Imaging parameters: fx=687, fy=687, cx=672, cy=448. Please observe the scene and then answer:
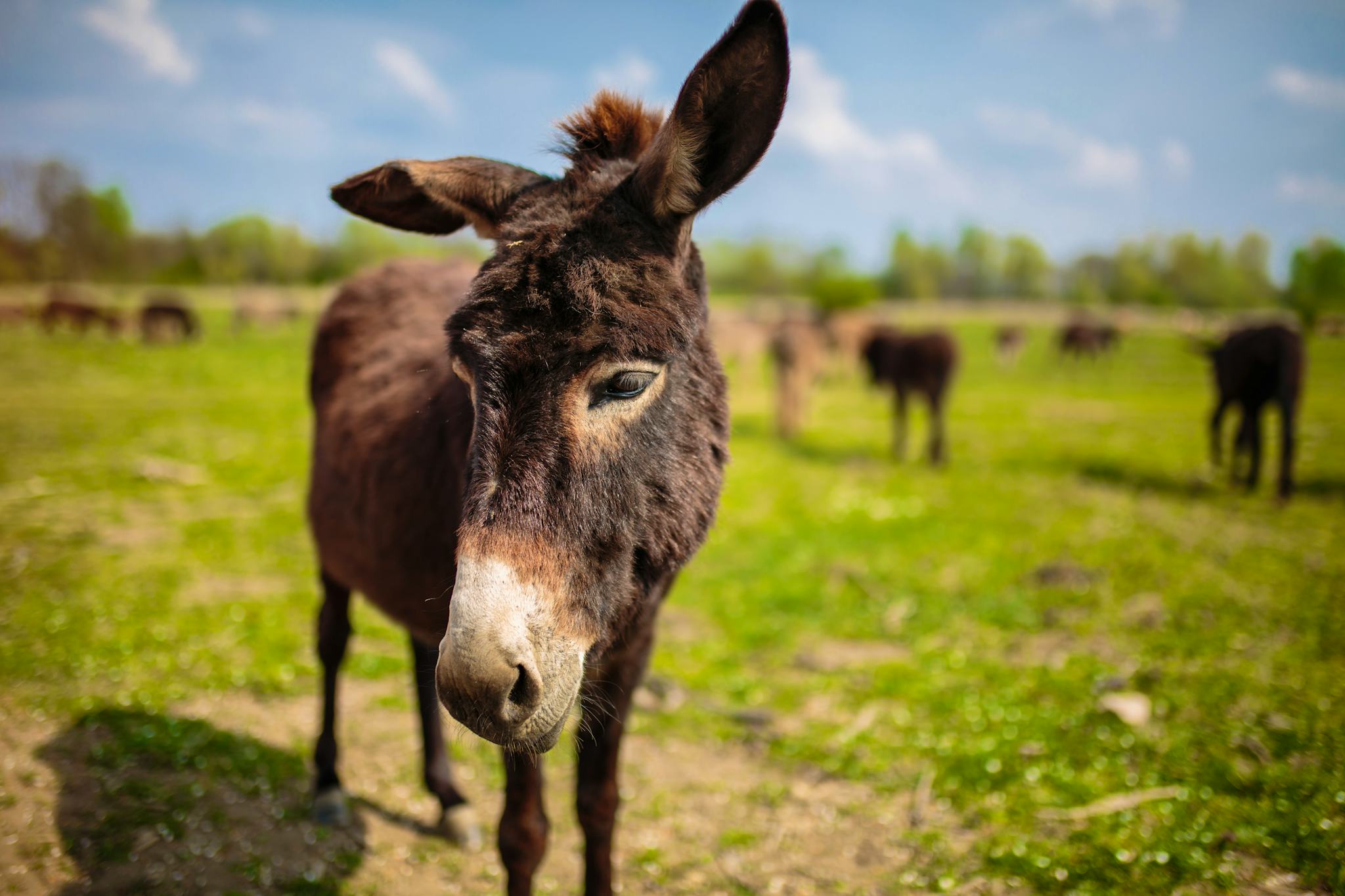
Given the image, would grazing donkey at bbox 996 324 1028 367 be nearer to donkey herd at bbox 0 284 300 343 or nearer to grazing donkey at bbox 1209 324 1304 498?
grazing donkey at bbox 1209 324 1304 498

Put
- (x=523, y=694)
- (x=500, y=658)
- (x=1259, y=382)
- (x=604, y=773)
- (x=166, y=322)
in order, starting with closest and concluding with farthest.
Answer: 1. (x=500, y=658)
2. (x=523, y=694)
3. (x=604, y=773)
4. (x=1259, y=382)
5. (x=166, y=322)

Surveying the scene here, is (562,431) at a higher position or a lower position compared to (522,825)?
higher

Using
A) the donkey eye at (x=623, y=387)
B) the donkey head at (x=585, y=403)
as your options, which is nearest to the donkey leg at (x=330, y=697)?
the donkey head at (x=585, y=403)

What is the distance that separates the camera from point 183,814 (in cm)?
382

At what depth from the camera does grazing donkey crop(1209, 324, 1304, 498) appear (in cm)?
1221

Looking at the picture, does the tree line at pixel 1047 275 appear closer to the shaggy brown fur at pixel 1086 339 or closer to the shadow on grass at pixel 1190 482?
the shaggy brown fur at pixel 1086 339

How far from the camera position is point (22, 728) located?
422 cm

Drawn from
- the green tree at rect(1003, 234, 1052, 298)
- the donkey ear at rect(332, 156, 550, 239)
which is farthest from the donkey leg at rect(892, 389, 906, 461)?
the green tree at rect(1003, 234, 1052, 298)

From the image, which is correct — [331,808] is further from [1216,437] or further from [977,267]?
[977,267]

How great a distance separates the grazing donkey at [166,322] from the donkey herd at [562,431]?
40685 millimetres

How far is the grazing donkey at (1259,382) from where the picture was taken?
1221 cm

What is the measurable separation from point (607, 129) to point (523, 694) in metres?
2.18

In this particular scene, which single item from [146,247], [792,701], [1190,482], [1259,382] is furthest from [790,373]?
[146,247]

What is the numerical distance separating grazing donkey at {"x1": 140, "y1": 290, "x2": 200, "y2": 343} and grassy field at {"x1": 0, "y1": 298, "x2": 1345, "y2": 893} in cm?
2921
